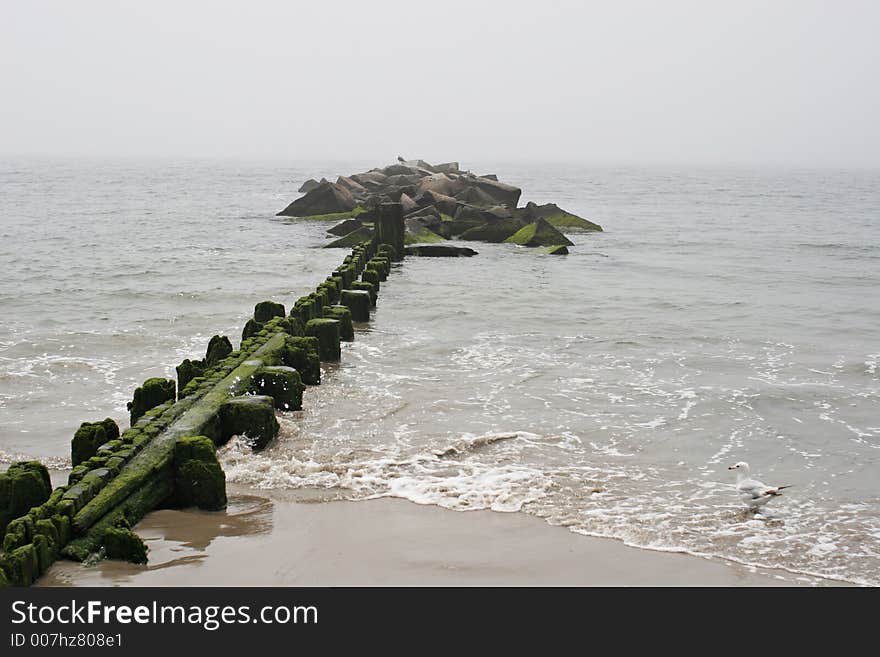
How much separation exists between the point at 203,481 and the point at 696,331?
11021mm

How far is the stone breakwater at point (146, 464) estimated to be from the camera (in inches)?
243

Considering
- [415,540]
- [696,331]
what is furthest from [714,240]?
[415,540]

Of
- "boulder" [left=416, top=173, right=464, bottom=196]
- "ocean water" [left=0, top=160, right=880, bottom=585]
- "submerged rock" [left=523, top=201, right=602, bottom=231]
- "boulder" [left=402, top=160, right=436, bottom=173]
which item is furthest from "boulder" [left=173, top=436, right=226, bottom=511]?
"boulder" [left=402, top=160, right=436, bottom=173]

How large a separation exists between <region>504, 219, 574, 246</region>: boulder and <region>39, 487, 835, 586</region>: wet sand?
22.9m

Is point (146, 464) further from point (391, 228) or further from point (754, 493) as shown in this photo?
point (391, 228)

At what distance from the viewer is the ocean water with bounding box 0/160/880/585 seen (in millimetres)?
8156

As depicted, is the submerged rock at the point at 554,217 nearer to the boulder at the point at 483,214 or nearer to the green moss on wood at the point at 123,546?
the boulder at the point at 483,214

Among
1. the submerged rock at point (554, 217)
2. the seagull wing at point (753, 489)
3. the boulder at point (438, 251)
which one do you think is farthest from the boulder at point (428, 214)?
the seagull wing at point (753, 489)

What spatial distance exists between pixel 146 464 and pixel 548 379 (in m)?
6.49

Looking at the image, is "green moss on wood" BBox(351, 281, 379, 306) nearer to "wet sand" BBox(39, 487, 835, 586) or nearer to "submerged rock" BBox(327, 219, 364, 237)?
"wet sand" BBox(39, 487, 835, 586)

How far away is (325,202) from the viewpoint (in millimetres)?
39531

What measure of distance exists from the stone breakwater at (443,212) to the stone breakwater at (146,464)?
53.4ft

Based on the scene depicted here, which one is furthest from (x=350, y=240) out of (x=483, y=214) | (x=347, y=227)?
(x=483, y=214)

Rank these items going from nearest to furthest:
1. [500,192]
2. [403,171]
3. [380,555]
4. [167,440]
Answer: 1. [380,555]
2. [167,440]
3. [500,192]
4. [403,171]
